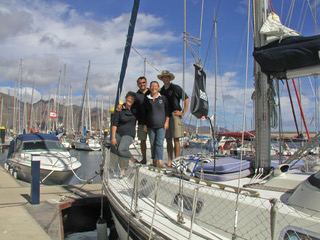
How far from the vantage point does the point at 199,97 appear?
4613 millimetres

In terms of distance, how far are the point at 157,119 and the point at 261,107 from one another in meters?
1.74

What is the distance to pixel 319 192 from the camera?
97.3 inches

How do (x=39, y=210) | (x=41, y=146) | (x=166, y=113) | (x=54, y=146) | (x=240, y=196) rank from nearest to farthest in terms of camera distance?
(x=240, y=196) < (x=166, y=113) < (x=39, y=210) < (x=41, y=146) < (x=54, y=146)

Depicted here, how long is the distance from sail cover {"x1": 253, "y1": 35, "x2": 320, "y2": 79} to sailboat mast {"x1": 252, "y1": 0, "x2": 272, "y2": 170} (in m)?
0.42

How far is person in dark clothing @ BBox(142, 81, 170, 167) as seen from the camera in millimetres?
5008

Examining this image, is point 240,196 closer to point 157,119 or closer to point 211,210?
point 211,210

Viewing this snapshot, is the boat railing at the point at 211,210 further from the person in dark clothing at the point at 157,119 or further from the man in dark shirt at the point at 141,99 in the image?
the man in dark shirt at the point at 141,99

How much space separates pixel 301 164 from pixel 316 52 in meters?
2.45

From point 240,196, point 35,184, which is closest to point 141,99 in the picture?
point 35,184

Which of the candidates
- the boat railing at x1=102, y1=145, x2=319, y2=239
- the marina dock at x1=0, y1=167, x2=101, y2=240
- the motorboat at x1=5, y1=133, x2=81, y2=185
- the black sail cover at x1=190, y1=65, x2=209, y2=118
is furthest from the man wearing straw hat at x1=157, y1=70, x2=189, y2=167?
the motorboat at x1=5, y1=133, x2=81, y2=185

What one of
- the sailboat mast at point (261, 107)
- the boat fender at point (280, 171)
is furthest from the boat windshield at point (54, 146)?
the boat fender at point (280, 171)

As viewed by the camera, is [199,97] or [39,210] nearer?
[199,97]

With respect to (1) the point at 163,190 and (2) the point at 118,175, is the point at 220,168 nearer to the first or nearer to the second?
(1) the point at 163,190

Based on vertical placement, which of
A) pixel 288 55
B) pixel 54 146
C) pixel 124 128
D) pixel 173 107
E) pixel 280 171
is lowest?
pixel 54 146
